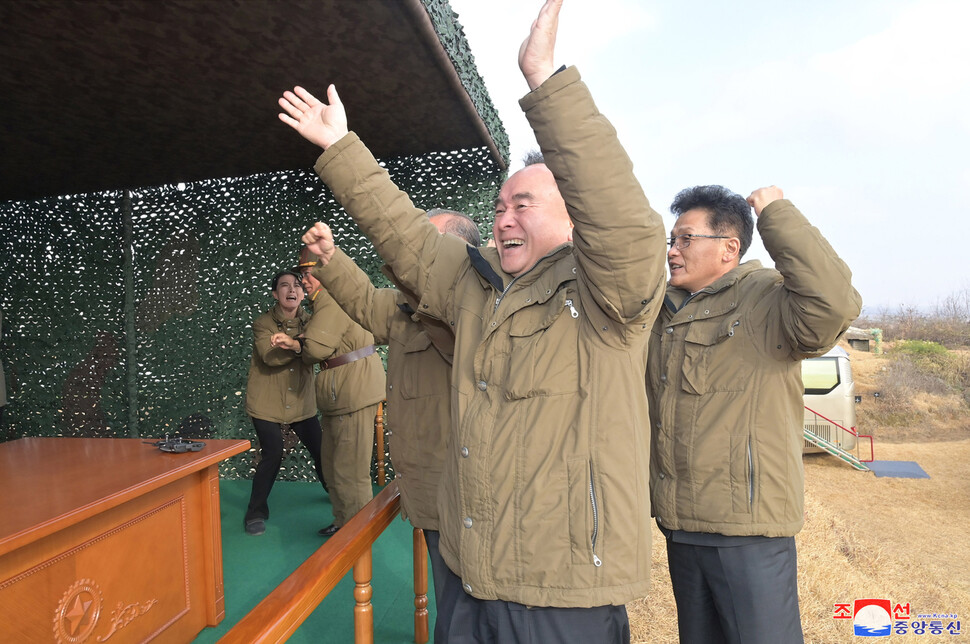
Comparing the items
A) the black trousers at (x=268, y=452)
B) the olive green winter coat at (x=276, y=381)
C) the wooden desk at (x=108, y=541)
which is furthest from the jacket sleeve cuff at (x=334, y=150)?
the black trousers at (x=268, y=452)

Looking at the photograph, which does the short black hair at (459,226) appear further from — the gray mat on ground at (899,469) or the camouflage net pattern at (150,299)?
the gray mat on ground at (899,469)

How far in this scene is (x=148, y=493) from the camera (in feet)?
7.32

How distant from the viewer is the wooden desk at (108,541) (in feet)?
5.67

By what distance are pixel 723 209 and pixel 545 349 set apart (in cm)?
103

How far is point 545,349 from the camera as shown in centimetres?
112

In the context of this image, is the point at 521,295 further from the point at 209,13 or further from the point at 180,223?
the point at 180,223

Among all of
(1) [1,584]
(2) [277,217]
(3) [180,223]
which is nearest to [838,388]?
(2) [277,217]

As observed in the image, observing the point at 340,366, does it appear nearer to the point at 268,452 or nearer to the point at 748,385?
the point at 268,452

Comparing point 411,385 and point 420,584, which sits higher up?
point 411,385

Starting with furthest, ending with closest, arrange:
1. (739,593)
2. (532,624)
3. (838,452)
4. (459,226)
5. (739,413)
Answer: (838,452), (459,226), (739,413), (739,593), (532,624)

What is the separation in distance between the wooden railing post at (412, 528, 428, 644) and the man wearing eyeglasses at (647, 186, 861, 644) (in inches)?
37.7

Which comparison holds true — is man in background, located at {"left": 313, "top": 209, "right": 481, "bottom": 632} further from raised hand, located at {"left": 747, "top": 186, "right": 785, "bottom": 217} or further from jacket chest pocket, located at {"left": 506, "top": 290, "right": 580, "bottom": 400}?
raised hand, located at {"left": 747, "top": 186, "right": 785, "bottom": 217}

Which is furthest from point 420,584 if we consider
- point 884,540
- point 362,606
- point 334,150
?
point 884,540
